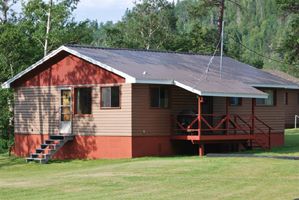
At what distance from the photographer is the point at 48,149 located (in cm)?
3181

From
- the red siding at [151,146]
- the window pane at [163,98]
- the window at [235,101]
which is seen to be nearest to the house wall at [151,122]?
the red siding at [151,146]

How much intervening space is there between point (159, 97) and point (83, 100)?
3552 mm

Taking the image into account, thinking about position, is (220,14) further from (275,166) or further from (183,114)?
(275,166)

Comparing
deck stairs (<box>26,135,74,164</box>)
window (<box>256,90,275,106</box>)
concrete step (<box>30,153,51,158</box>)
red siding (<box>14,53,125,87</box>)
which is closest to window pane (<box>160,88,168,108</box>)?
red siding (<box>14,53,125,87</box>)

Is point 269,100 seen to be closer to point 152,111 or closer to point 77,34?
point 152,111

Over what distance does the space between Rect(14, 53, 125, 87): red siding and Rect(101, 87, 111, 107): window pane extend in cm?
34

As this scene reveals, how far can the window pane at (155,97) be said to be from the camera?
3041cm

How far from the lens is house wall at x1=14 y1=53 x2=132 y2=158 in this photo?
30125mm

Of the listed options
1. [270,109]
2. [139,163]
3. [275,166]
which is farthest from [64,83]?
[275,166]

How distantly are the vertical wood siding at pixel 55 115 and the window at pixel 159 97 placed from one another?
1.30 meters

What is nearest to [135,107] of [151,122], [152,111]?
[152,111]

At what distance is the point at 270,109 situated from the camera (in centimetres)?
3575

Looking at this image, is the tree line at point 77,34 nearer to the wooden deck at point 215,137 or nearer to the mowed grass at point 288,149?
the mowed grass at point 288,149

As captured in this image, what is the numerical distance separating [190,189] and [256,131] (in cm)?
1595
